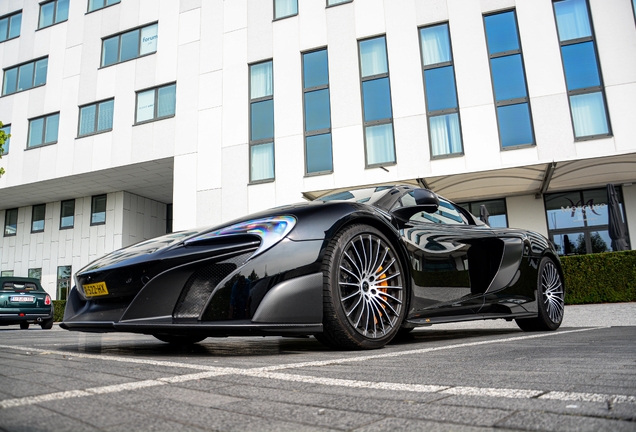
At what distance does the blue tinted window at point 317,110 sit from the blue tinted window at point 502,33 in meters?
4.80

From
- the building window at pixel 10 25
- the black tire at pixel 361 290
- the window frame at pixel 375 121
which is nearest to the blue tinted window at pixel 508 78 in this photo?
the window frame at pixel 375 121

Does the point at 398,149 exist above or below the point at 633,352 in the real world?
above

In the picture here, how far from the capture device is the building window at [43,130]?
62.3ft

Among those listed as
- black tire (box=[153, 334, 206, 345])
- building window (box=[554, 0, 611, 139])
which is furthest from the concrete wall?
building window (box=[554, 0, 611, 139])

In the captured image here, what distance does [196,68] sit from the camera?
16375 millimetres

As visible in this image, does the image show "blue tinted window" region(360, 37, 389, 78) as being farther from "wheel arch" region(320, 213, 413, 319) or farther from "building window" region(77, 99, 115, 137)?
"wheel arch" region(320, 213, 413, 319)

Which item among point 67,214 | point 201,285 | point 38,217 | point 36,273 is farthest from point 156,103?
point 201,285

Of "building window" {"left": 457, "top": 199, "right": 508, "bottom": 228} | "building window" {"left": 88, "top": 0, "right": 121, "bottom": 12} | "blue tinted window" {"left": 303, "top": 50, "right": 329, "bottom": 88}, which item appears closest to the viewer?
"building window" {"left": 457, "top": 199, "right": 508, "bottom": 228}

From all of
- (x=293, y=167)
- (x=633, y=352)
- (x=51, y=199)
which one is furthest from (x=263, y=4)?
(x=633, y=352)

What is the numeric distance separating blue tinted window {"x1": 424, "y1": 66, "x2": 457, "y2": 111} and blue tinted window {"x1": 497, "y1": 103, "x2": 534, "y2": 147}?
4.42 ft

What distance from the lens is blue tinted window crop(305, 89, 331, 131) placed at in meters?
14.3

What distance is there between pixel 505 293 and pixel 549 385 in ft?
8.68

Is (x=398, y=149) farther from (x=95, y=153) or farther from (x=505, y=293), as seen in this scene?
(x=95, y=153)

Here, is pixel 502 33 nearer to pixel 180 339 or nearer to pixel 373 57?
pixel 373 57
